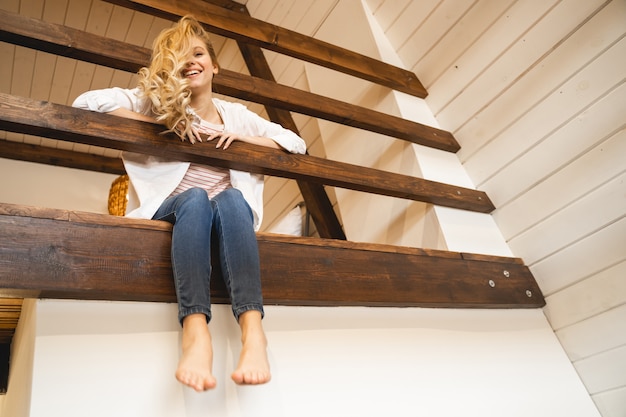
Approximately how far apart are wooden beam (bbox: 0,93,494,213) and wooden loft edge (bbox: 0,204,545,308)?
24 cm

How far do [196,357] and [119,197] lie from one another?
193 cm

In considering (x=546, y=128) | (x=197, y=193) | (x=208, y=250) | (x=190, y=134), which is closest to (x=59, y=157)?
(x=190, y=134)

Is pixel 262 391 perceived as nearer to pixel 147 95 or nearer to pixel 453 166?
pixel 147 95

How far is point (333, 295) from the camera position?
47.4 inches

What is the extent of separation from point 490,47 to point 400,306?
46.8 inches

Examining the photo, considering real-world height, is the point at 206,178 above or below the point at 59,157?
below

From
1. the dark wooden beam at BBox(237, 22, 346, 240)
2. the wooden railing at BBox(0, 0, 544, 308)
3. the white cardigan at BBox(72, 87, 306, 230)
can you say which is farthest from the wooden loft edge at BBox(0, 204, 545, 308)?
the dark wooden beam at BBox(237, 22, 346, 240)

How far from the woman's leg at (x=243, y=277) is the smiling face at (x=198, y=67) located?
47cm

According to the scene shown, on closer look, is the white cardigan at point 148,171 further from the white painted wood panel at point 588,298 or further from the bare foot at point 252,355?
the white painted wood panel at point 588,298

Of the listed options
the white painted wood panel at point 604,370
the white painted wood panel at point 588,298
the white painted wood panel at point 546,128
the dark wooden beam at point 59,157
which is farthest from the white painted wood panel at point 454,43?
the dark wooden beam at point 59,157

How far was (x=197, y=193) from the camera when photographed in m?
1.09

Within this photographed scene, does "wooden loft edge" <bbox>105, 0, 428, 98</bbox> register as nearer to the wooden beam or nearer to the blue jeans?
the wooden beam

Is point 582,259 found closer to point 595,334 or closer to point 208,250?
point 595,334

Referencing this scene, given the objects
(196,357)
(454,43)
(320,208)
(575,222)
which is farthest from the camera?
(320,208)
